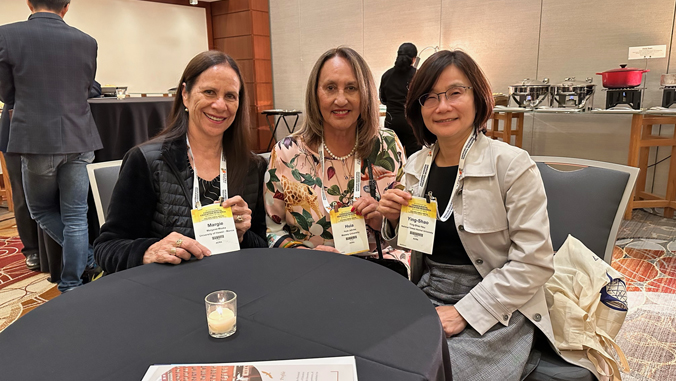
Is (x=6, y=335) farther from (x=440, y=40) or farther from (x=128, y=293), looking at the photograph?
(x=440, y=40)

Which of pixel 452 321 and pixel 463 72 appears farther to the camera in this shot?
pixel 463 72

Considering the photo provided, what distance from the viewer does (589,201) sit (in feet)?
4.91

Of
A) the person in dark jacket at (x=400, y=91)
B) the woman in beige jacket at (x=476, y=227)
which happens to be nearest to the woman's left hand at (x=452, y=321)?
the woman in beige jacket at (x=476, y=227)

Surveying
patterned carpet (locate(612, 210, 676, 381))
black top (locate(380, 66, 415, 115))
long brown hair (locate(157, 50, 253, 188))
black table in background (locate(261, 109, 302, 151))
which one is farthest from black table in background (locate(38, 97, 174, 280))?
black table in background (locate(261, 109, 302, 151))

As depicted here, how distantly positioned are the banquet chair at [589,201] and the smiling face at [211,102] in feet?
4.09

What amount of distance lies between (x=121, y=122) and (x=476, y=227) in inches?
109

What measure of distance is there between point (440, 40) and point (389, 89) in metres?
2.20

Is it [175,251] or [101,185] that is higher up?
[101,185]

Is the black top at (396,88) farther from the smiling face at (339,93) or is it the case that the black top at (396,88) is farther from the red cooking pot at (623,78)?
the smiling face at (339,93)

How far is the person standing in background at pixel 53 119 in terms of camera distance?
256 cm

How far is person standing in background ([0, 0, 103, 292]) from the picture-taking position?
8.41 ft

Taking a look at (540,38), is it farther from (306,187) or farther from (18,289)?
(18,289)

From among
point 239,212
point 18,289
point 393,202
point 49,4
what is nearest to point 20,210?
point 18,289

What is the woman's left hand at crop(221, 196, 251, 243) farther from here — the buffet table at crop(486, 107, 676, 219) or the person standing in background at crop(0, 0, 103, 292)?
the buffet table at crop(486, 107, 676, 219)
